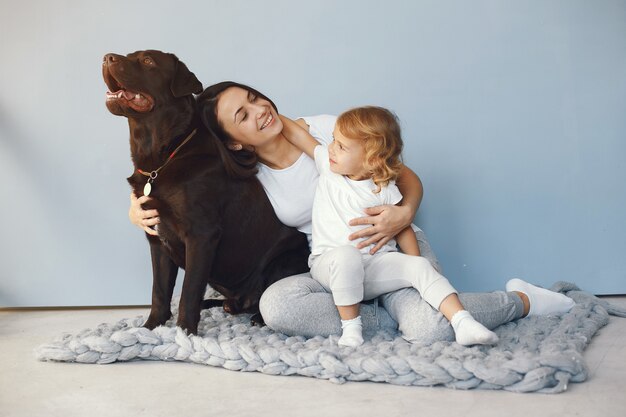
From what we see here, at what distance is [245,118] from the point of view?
2.00 meters

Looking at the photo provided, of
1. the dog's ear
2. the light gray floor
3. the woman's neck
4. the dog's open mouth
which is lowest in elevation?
the light gray floor

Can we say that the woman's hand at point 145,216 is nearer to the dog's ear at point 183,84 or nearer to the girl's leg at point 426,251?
the dog's ear at point 183,84

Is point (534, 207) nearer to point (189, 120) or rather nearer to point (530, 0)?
point (530, 0)

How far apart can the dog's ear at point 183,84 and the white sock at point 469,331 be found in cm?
95

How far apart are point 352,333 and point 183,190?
1.99 feet

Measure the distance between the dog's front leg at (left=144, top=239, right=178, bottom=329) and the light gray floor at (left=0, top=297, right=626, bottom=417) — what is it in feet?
0.92

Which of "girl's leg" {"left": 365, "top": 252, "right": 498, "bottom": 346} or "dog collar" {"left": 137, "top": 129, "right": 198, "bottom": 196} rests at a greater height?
"dog collar" {"left": 137, "top": 129, "right": 198, "bottom": 196}

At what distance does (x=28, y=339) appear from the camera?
7.14 ft

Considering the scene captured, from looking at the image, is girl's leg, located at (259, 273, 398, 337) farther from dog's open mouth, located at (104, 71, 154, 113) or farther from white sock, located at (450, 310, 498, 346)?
dog's open mouth, located at (104, 71, 154, 113)

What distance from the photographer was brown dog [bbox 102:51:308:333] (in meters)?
1.83

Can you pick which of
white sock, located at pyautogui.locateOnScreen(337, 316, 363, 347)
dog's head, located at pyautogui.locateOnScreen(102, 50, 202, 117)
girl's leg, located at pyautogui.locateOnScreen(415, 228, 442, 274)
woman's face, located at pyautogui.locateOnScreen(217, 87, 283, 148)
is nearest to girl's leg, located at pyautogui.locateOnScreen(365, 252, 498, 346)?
white sock, located at pyautogui.locateOnScreen(337, 316, 363, 347)

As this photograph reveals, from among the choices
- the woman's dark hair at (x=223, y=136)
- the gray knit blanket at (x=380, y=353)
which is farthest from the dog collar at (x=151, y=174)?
the gray knit blanket at (x=380, y=353)

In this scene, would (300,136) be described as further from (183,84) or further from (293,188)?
(183,84)

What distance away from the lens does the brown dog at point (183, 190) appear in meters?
1.83
